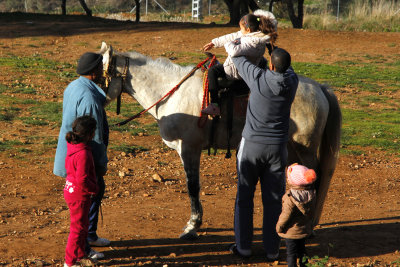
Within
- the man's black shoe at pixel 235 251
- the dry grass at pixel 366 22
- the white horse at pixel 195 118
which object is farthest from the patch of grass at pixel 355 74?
the man's black shoe at pixel 235 251

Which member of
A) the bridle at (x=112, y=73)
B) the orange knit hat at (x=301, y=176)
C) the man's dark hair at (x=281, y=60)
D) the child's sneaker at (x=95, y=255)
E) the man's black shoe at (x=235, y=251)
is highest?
the man's dark hair at (x=281, y=60)

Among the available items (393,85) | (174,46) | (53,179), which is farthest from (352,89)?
(53,179)

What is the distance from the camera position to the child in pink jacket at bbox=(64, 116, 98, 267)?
16.7ft

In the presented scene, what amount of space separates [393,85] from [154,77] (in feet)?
38.7

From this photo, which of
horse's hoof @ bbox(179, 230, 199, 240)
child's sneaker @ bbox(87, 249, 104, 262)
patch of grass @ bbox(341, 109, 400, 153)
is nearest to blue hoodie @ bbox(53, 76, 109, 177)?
child's sneaker @ bbox(87, 249, 104, 262)

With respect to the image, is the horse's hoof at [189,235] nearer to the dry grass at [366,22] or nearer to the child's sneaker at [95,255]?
the child's sneaker at [95,255]

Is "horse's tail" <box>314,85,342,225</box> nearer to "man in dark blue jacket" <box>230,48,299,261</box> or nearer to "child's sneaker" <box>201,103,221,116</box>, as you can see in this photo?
"man in dark blue jacket" <box>230,48,299,261</box>

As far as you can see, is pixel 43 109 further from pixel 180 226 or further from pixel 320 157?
pixel 320 157

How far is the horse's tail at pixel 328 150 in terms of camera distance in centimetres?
656

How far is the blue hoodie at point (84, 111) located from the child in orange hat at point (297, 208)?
1.80m

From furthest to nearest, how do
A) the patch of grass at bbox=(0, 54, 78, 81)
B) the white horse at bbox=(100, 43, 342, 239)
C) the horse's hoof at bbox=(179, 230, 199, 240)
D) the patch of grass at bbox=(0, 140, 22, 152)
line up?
the patch of grass at bbox=(0, 54, 78, 81) → the patch of grass at bbox=(0, 140, 22, 152) → the horse's hoof at bbox=(179, 230, 199, 240) → the white horse at bbox=(100, 43, 342, 239)

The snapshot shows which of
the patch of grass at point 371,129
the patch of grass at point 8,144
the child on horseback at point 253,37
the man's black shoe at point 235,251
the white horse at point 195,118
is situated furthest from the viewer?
the patch of grass at point 371,129

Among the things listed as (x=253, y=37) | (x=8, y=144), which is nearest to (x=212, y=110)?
(x=253, y=37)

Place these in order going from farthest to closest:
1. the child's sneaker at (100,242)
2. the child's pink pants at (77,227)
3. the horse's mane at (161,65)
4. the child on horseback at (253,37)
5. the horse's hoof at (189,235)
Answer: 1. the horse's mane at (161,65)
2. the horse's hoof at (189,235)
3. the child's sneaker at (100,242)
4. the child on horseback at (253,37)
5. the child's pink pants at (77,227)
